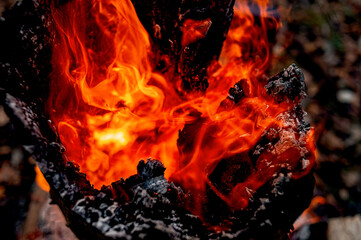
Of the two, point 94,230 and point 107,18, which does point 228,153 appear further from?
point 107,18

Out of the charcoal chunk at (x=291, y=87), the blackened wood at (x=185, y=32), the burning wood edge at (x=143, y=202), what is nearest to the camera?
the burning wood edge at (x=143, y=202)

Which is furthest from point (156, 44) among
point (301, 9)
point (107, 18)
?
point (301, 9)

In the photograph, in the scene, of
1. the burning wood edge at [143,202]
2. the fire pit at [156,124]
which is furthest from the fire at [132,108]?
the burning wood edge at [143,202]

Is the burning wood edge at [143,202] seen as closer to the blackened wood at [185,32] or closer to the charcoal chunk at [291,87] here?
the charcoal chunk at [291,87]

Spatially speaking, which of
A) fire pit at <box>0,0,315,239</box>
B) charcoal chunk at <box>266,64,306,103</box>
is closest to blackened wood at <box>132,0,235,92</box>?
fire pit at <box>0,0,315,239</box>

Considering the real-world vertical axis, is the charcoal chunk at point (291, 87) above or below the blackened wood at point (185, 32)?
below

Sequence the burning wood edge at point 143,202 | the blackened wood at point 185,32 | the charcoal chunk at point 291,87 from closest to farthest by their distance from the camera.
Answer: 1. the burning wood edge at point 143,202
2. the charcoal chunk at point 291,87
3. the blackened wood at point 185,32

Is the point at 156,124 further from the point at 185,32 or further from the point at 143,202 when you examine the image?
the point at 143,202
